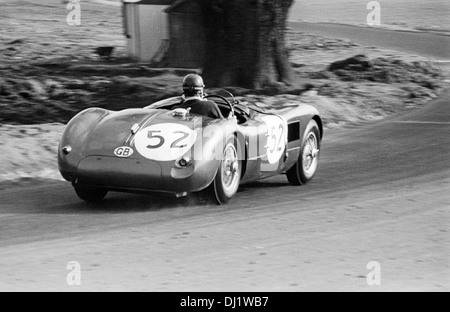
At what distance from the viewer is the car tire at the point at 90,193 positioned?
9891 mm

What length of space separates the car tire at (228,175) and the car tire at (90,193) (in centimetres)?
111

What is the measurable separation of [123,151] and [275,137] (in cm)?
187

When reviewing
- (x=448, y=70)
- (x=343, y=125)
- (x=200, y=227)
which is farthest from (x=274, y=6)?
(x=200, y=227)

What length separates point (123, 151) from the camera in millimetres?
9328

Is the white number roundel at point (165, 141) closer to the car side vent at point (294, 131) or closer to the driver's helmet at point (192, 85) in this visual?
the driver's helmet at point (192, 85)

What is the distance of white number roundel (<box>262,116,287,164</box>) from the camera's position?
34.3 feet

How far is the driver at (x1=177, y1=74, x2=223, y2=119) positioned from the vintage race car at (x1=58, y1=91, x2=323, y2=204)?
12 cm

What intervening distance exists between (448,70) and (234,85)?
8.31 m

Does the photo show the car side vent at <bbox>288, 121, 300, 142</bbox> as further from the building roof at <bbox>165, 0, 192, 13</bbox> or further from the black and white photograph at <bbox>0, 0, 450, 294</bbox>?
the building roof at <bbox>165, 0, 192, 13</bbox>

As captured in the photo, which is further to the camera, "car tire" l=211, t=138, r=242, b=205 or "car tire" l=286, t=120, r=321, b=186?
"car tire" l=286, t=120, r=321, b=186

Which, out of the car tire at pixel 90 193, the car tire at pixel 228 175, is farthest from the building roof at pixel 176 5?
the car tire at pixel 228 175

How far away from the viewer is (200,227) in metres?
8.84

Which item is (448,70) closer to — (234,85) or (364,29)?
(234,85)

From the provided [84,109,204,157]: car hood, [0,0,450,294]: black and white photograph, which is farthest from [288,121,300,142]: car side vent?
[84,109,204,157]: car hood
